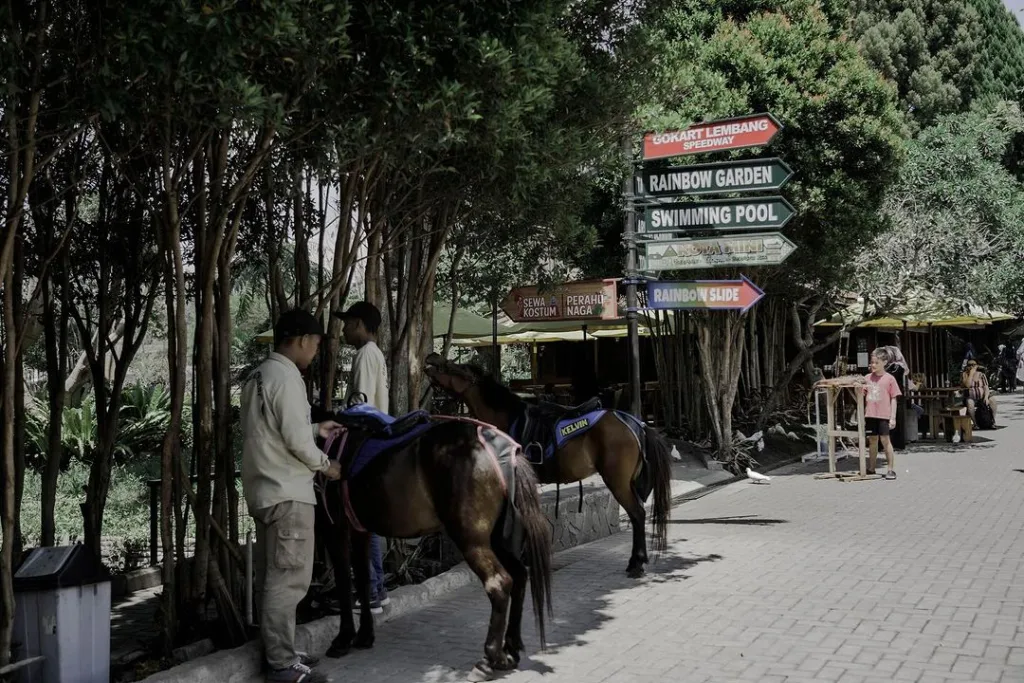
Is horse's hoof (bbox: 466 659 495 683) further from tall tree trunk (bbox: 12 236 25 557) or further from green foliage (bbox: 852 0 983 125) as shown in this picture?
green foliage (bbox: 852 0 983 125)

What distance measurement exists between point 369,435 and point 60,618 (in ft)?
6.49

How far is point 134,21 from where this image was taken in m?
4.88

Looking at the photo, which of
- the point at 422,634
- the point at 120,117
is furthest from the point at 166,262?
the point at 422,634

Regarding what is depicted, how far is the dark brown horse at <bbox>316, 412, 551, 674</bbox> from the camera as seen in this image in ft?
20.3

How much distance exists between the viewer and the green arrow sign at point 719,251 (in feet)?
40.0

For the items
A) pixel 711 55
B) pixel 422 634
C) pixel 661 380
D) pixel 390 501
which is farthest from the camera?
pixel 661 380

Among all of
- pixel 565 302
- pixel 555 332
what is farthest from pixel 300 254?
pixel 555 332

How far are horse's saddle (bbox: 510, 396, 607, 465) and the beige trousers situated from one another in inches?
136

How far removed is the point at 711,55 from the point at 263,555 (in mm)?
13070

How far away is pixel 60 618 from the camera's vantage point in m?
5.30

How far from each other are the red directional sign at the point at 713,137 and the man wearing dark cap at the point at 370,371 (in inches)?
213

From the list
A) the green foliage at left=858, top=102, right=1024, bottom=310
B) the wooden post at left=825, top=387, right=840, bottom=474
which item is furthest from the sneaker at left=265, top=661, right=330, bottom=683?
the green foliage at left=858, top=102, right=1024, bottom=310

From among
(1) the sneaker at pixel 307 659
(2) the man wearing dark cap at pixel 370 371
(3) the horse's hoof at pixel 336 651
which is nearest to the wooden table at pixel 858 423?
(2) the man wearing dark cap at pixel 370 371

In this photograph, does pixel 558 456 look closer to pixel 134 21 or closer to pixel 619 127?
pixel 619 127
